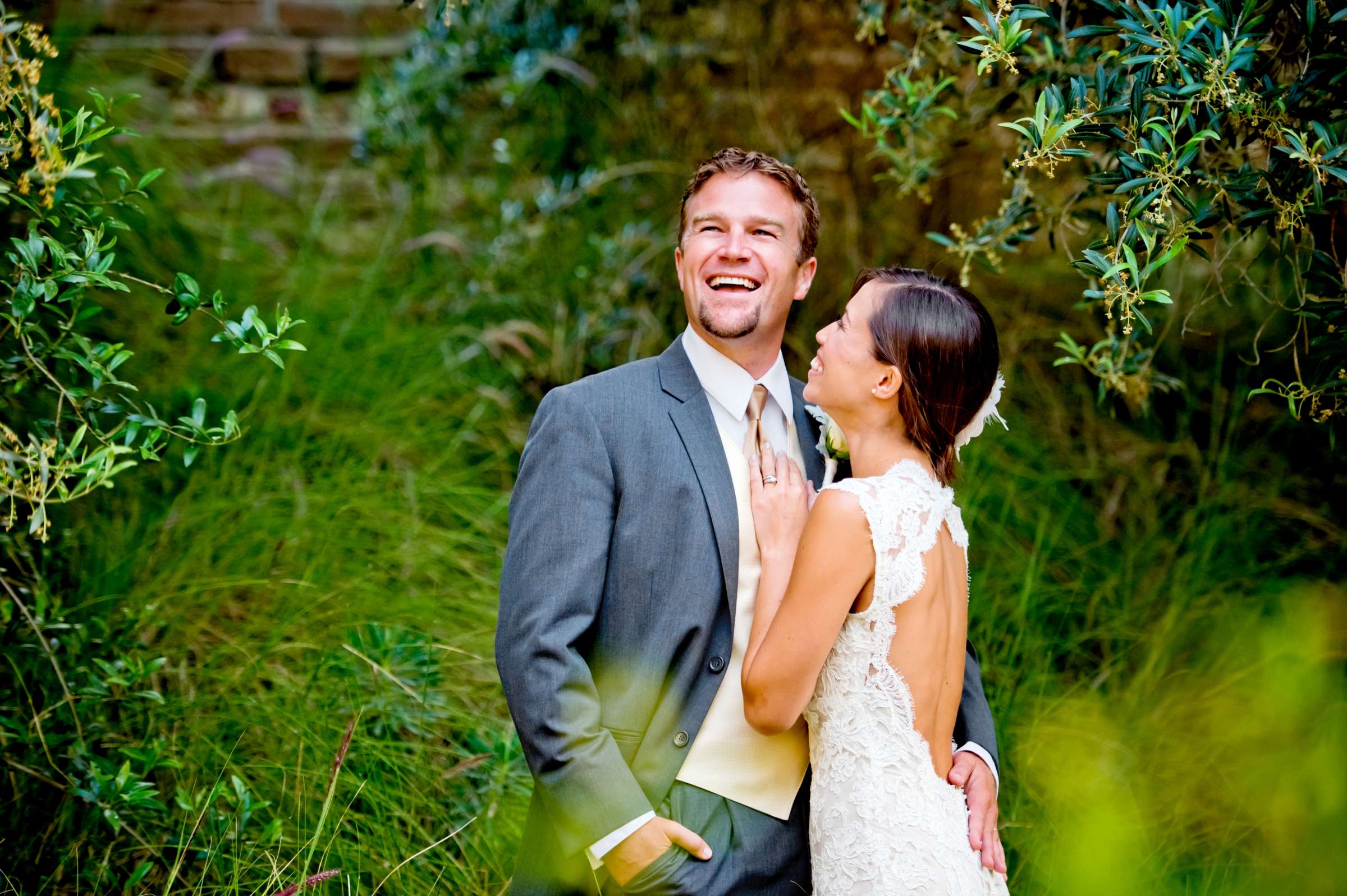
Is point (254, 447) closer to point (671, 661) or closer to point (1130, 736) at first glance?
point (671, 661)

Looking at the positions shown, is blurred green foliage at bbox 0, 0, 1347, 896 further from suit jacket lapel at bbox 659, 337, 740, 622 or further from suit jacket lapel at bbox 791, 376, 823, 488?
suit jacket lapel at bbox 791, 376, 823, 488

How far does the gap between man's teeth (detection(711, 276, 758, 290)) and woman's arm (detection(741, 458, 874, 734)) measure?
0.55 m

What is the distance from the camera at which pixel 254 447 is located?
357cm

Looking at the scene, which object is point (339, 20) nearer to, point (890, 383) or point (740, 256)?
point (740, 256)

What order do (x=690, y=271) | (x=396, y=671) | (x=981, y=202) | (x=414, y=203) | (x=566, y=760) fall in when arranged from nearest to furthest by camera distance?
(x=566, y=760), (x=690, y=271), (x=396, y=671), (x=981, y=202), (x=414, y=203)

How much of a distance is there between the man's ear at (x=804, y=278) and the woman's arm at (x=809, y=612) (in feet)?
2.08

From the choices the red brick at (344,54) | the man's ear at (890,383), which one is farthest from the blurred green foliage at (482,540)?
the man's ear at (890,383)

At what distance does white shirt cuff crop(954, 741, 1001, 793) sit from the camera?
2.13 m

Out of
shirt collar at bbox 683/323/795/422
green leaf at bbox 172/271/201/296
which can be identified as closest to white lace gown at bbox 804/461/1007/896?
shirt collar at bbox 683/323/795/422

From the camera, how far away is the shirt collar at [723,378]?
218 cm

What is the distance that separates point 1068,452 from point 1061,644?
112 cm

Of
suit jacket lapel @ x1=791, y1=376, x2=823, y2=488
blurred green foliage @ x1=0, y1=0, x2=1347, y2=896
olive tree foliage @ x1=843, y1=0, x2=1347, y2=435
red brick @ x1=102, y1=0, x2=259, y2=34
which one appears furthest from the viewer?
red brick @ x1=102, y1=0, x2=259, y2=34

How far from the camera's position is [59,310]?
7.35ft

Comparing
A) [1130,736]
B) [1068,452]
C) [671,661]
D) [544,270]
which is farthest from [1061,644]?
[544,270]
